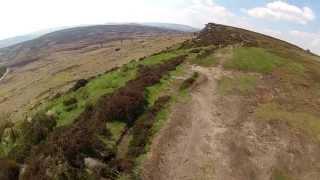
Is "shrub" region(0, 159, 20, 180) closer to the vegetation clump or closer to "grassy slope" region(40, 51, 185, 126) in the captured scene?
the vegetation clump

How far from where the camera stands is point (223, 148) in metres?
29.0

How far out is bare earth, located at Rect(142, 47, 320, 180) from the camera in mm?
26516

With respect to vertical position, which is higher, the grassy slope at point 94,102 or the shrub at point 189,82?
the shrub at point 189,82

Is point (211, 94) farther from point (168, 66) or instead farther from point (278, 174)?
point (278, 174)

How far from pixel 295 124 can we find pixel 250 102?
4.59 metres

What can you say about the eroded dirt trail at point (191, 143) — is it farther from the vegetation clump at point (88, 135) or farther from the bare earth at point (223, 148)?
the vegetation clump at point (88, 135)

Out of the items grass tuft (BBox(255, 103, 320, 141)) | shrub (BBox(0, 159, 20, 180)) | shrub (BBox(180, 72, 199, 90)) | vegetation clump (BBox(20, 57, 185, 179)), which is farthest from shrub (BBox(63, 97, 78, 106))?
grass tuft (BBox(255, 103, 320, 141))

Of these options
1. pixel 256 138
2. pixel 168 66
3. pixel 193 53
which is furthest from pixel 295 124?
pixel 193 53

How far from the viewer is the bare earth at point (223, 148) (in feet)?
87.0

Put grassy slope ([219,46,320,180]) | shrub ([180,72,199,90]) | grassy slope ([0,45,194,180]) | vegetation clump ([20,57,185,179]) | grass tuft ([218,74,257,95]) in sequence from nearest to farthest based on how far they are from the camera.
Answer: vegetation clump ([20,57,185,179]), grassy slope ([0,45,194,180]), grassy slope ([219,46,320,180]), shrub ([180,72,199,90]), grass tuft ([218,74,257,95])

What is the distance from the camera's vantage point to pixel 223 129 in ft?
103

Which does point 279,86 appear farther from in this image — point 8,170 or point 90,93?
point 8,170

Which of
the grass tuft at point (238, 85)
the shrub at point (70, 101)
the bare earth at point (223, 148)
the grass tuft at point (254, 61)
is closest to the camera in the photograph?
→ the bare earth at point (223, 148)

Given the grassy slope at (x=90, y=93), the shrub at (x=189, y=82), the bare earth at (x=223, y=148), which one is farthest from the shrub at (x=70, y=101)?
the bare earth at (x=223, y=148)
